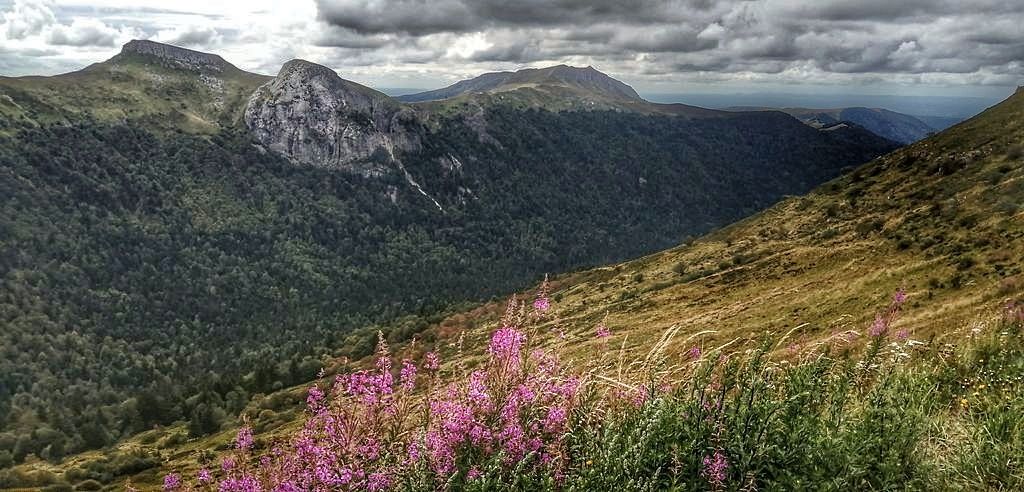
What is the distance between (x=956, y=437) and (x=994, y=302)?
20240mm

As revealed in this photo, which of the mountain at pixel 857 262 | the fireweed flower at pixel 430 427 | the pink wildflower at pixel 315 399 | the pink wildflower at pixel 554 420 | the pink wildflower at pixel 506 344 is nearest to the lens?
the fireweed flower at pixel 430 427

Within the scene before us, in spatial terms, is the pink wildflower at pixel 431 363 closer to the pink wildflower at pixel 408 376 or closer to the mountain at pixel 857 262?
the pink wildflower at pixel 408 376

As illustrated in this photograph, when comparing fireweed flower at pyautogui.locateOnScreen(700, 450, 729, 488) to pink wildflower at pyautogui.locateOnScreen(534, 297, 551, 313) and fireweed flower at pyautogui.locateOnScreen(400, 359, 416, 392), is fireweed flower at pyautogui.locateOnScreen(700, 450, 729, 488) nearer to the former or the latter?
pink wildflower at pyautogui.locateOnScreen(534, 297, 551, 313)

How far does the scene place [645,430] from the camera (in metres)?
5.61

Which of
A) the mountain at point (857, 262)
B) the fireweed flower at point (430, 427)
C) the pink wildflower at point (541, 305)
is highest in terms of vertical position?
the pink wildflower at point (541, 305)

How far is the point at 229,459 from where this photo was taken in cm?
727

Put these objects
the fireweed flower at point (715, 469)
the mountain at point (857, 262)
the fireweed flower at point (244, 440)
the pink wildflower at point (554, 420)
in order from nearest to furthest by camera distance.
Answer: the fireweed flower at point (715, 469)
the pink wildflower at point (554, 420)
the fireweed flower at point (244, 440)
the mountain at point (857, 262)

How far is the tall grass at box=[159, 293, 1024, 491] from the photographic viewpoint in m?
5.33

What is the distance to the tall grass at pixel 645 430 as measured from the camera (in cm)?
533

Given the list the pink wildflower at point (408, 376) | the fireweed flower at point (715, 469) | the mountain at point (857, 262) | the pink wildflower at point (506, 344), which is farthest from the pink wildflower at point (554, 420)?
the mountain at point (857, 262)

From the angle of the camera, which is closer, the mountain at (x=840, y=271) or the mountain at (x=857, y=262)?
the mountain at (x=840, y=271)

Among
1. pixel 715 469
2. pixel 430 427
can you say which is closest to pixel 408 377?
pixel 430 427

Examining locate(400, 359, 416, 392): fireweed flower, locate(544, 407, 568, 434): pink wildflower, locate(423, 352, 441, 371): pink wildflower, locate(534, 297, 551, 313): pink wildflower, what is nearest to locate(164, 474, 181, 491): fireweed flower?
locate(400, 359, 416, 392): fireweed flower

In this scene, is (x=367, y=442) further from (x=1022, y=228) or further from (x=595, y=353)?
(x=1022, y=228)
